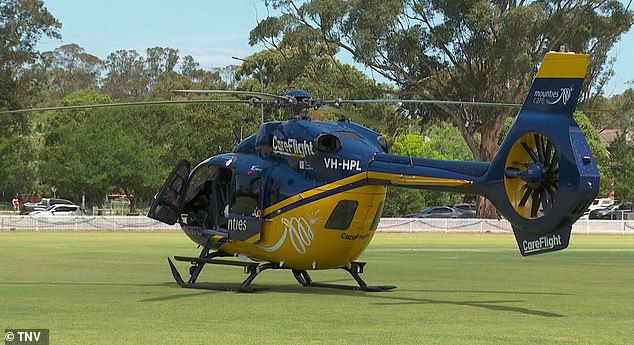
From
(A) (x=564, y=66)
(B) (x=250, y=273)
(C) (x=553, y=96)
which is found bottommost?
(B) (x=250, y=273)

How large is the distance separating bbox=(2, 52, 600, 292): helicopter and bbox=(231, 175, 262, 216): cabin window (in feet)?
0.08

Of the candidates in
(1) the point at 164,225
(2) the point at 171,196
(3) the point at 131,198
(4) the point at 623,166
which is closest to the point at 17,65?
(3) the point at 131,198

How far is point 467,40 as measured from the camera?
63531 mm

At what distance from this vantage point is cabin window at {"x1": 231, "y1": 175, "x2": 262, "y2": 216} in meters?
18.2

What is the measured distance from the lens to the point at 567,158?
1363 centimetres

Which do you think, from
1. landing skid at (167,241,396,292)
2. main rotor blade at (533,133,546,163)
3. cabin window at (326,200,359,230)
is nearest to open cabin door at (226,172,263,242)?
landing skid at (167,241,396,292)

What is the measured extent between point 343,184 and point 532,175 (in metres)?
3.76

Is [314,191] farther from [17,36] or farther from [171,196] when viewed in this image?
[17,36]

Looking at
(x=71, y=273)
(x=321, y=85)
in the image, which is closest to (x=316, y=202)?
(x=71, y=273)

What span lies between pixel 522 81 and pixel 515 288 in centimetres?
4539

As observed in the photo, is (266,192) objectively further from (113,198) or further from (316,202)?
(113,198)

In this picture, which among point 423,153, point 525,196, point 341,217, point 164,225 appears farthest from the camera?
point 423,153

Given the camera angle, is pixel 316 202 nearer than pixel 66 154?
Yes

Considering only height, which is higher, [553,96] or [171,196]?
[553,96]
